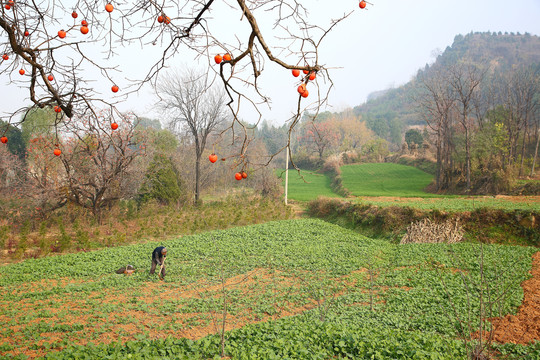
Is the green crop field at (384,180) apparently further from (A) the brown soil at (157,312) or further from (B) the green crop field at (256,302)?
(A) the brown soil at (157,312)

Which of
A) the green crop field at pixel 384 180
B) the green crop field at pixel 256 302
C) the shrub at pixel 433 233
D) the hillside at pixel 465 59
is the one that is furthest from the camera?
the hillside at pixel 465 59

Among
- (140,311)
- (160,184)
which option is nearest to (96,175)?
(160,184)

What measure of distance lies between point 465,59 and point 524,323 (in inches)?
3195

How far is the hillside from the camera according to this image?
63.6 metres

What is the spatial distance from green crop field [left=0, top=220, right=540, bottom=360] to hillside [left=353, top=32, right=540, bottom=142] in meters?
55.2

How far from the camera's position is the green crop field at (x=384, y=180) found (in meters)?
22.7

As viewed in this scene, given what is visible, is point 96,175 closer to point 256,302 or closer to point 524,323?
point 256,302

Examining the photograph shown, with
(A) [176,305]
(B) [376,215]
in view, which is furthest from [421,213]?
(A) [176,305]

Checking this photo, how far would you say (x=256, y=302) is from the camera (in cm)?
584

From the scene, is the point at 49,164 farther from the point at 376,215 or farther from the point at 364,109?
the point at 364,109

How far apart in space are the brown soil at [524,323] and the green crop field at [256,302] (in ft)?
0.64

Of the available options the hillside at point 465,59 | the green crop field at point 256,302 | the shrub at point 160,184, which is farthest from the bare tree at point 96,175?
the hillside at point 465,59

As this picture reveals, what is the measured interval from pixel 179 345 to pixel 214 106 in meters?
17.6

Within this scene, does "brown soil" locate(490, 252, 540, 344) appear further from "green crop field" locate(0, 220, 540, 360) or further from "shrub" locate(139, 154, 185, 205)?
"shrub" locate(139, 154, 185, 205)
